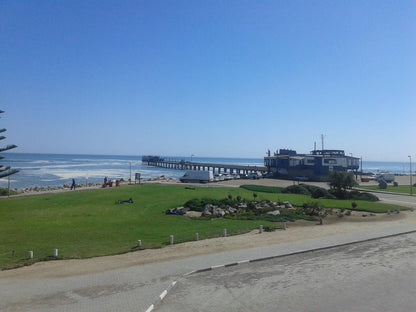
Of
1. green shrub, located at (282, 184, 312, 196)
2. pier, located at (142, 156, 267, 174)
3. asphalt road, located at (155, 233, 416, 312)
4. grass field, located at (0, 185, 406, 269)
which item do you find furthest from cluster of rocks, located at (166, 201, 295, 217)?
pier, located at (142, 156, 267, 174)

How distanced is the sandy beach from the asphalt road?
2644mm

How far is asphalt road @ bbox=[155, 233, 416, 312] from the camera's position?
939 centimetres

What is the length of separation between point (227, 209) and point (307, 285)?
14866 millimetres

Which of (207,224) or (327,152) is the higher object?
(327,152)

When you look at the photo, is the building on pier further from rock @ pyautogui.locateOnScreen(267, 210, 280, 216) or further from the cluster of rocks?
rock @ pyautogui.locateOnScreen(267, 210, 280, 216)

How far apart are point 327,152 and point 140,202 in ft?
195

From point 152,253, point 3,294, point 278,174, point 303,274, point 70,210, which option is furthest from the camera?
point 278,174

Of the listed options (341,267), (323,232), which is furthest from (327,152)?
Result: (341,267)

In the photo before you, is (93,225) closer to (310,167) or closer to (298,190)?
(298,190)

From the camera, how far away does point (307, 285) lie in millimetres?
10992

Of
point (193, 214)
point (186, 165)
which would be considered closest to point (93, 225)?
point (193, 214)

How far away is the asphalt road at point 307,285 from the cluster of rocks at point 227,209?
403 inches

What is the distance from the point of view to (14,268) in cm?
1257

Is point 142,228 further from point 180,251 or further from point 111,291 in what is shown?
point 111,291
